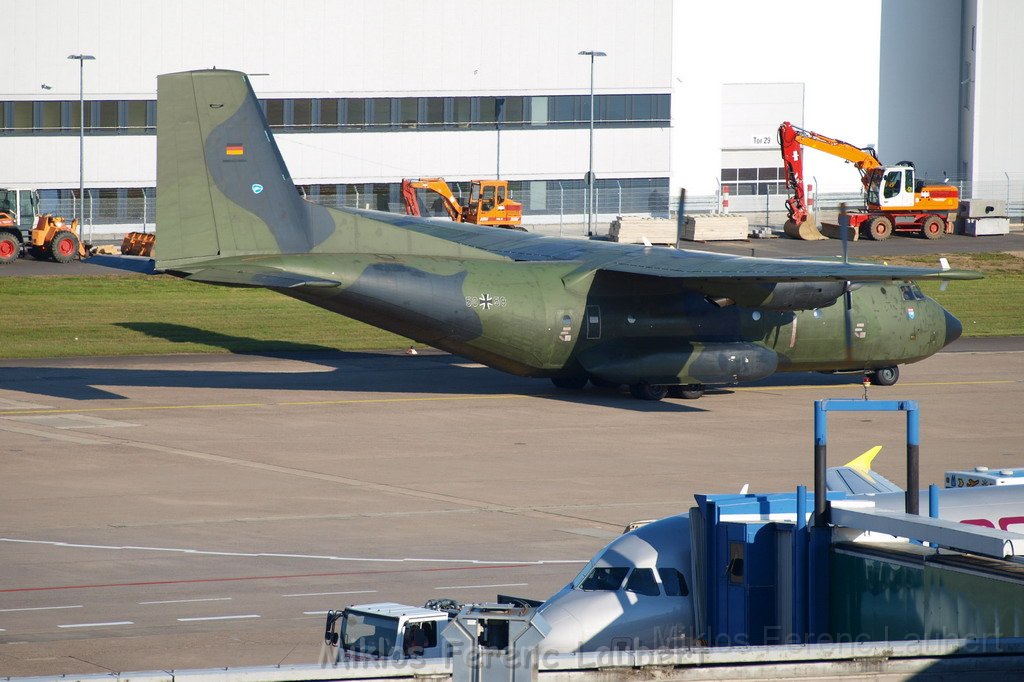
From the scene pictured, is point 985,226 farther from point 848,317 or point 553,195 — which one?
point 848,317

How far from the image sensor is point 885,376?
37.8 meters

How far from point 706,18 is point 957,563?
8033 centimetres

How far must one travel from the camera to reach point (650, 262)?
1324 inches

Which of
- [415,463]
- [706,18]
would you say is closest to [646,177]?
[706,18]

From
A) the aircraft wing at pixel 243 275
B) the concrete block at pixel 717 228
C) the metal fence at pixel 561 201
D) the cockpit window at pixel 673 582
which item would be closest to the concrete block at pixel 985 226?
the metal fence at pixel 561 201

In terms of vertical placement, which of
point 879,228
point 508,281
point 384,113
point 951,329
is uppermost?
point 384,113

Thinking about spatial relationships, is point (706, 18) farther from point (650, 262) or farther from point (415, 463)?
point (415, 463)

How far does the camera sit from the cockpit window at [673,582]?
14.2 m

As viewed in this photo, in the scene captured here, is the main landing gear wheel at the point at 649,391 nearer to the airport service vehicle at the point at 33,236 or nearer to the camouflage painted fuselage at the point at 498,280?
the camouflage painted fuselage at the point at 498,280

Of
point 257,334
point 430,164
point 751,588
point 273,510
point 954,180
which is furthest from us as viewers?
point 954,180

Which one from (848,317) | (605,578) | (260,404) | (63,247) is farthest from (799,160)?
(605,578)

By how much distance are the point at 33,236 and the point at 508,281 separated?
38.4 m

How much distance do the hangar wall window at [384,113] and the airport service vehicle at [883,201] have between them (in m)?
13.2

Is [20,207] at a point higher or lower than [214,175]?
higher
